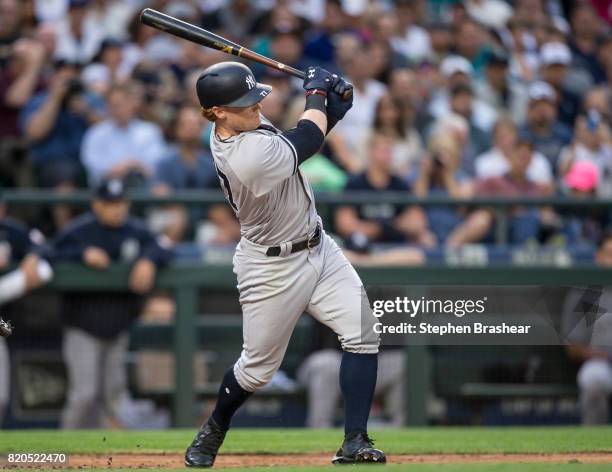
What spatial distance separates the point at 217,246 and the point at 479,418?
2.23 metres

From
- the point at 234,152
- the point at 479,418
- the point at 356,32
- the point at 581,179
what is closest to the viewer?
the point at 234,152

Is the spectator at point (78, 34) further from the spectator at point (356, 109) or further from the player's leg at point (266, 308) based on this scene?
the player's leg at point (266, 308)

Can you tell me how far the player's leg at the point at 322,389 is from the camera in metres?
8.54

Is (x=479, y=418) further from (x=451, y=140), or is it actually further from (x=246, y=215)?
(x=246, y=215)

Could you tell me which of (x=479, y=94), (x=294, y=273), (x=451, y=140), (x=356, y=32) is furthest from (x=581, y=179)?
(x=294, y=273)

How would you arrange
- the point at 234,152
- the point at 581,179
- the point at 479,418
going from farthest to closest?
the point at 581,179 → the point at 479,418 → the point at 234,152

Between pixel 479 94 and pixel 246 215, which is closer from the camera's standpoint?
pixel 246 215

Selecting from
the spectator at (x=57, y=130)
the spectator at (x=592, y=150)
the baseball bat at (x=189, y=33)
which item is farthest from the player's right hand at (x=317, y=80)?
the spectator at (x=592, y=150)

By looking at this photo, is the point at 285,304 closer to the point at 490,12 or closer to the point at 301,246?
the point at 301,246

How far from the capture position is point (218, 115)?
541 cm

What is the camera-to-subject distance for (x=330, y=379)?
8.55 m

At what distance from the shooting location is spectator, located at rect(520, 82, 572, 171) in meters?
10.9

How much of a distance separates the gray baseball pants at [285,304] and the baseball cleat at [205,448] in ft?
0.94

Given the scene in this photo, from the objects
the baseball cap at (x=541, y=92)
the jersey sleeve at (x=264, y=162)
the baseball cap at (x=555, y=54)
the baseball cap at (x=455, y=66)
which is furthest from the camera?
the baseball cap at (x=555, y=54)
